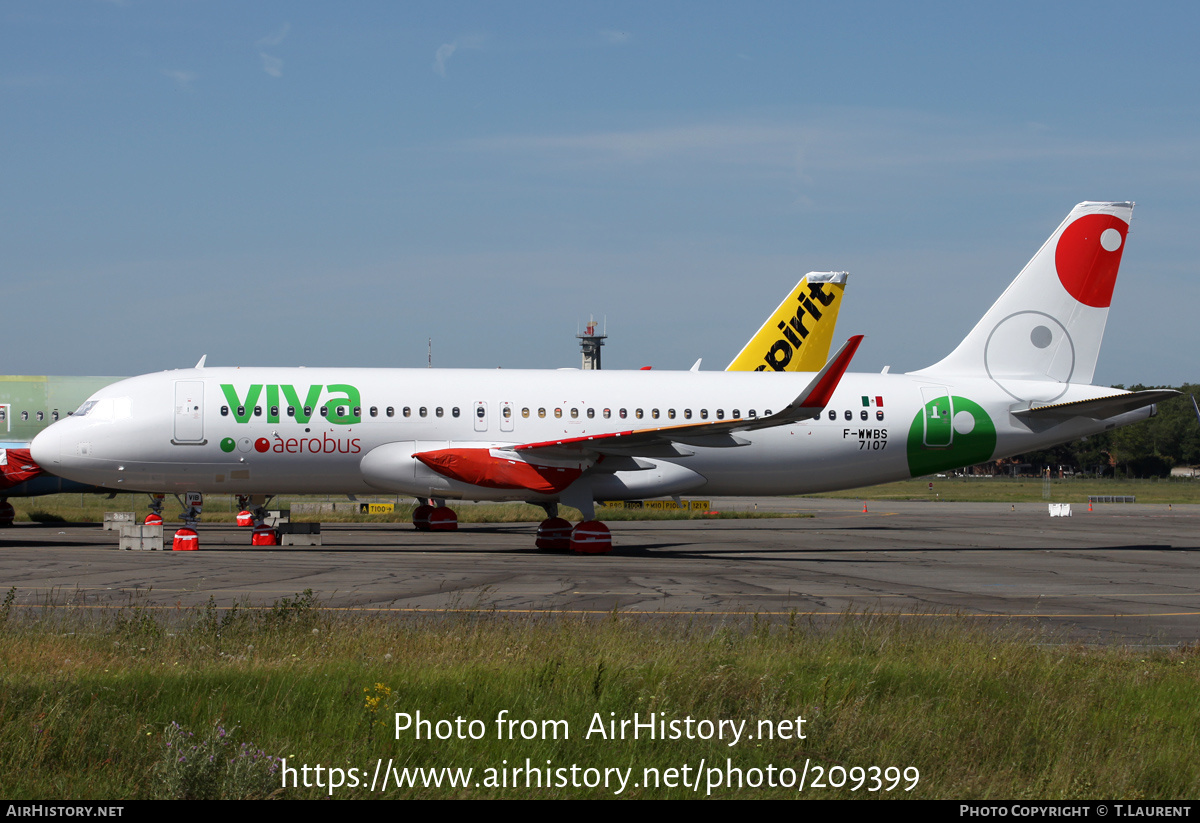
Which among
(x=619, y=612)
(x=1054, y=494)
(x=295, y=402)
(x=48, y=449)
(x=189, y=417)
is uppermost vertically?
(x=295, y=402)

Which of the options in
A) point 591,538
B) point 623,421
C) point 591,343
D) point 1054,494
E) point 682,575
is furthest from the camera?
point 591,343

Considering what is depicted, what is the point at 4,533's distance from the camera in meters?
32.5

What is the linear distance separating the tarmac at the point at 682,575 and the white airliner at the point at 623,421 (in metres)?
1.84

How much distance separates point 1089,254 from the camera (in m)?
30.7

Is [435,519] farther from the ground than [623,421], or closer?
closer

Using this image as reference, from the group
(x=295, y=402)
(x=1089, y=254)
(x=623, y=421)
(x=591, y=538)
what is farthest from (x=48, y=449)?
(x=1089, y=254)

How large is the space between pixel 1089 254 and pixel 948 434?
6549 mm

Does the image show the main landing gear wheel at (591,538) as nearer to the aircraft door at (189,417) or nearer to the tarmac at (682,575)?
the tarmac at (682,575)

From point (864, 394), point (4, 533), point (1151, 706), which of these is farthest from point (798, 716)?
point (4, 533)

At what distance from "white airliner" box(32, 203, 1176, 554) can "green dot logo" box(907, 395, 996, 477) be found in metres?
0.04

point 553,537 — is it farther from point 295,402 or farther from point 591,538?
point 295,402

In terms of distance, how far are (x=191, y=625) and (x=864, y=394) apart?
21.8 m

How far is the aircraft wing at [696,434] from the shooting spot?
78.4 feet

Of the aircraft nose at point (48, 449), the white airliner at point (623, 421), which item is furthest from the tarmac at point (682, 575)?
the aircraft nose at point (48, 449)
